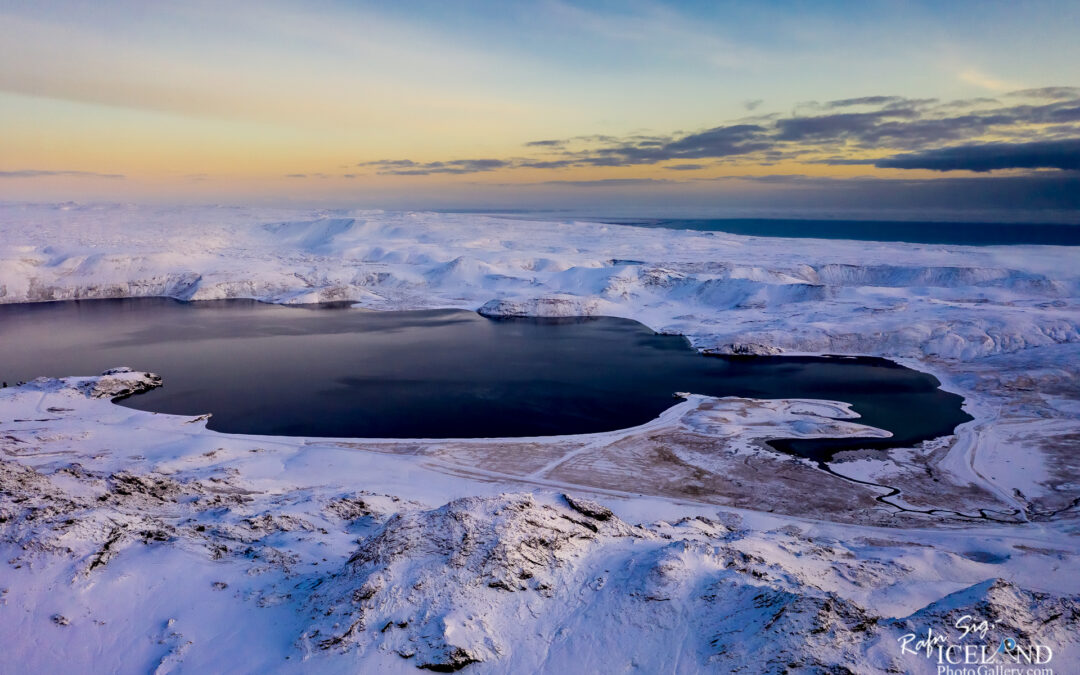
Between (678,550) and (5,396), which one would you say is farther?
(5,396)

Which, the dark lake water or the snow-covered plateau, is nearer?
the snow-covered plateau

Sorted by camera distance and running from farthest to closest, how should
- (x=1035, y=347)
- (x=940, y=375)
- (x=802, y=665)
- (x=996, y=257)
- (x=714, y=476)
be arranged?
1. (x=996, y=257)
2. (x=1035, y=347)
3. (x=940, y=375)
4. (x=714, y=476)
5. (x=802, y=665)

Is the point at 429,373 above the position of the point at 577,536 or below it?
below

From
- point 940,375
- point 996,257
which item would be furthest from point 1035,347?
point 996,257

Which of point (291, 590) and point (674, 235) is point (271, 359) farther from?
point (674, 235)

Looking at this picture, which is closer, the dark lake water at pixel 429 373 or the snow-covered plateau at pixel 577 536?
the snow-covered plateau at pixel 577 536
